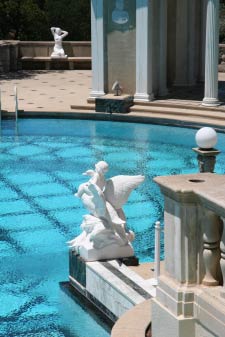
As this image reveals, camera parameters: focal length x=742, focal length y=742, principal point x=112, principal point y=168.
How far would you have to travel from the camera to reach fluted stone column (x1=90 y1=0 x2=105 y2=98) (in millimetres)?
22406

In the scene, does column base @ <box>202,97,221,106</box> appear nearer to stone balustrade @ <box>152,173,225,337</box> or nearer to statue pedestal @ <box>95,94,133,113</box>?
statue pedestal @ <box>95,94,133,113</box>

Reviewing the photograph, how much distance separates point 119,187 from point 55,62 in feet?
84.8

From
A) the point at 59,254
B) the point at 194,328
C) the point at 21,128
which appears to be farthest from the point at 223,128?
the point at 194,328

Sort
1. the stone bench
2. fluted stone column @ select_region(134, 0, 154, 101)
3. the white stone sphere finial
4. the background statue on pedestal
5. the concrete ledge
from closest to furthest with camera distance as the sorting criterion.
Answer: the concrete ledge → the white stone sphere finial → fluted stone column @ select_region(134, 0, 154, 101) → the background statue on pedestal → the stone bench

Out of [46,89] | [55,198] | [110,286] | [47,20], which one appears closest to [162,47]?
[46,89]

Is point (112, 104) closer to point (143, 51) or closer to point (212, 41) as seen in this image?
point (143, 51)

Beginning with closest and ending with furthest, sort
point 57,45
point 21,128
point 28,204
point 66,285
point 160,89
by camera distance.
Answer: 1. point 66,285
2. point 28,204
3. point 21,128
4. point 160,89
5. point 57,45

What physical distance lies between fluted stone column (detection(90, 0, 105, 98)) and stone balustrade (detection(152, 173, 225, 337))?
17.8 meters

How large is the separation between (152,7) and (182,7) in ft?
12.9

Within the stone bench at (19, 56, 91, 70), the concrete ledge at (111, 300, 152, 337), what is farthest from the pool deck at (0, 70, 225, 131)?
the concrete ledge at (111, 300, 152, 337)

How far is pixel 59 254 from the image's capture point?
10500mm

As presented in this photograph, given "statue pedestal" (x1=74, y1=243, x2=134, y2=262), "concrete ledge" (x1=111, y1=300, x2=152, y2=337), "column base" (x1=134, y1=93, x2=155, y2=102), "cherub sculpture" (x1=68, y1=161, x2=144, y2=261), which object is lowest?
"statue pedestal" (x1=74, y1=243, x2=134, y2=262)

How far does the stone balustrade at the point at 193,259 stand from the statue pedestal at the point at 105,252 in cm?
308

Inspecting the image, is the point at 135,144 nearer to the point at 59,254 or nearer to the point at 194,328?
the point at 59,254
